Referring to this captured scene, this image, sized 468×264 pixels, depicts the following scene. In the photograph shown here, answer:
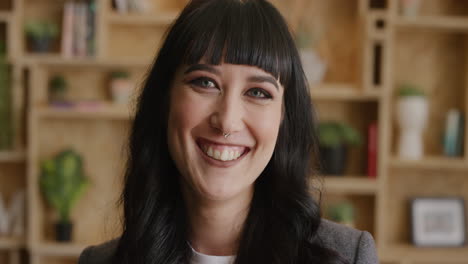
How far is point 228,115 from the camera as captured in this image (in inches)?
46.5

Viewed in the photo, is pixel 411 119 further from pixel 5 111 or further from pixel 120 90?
pixel 5 111

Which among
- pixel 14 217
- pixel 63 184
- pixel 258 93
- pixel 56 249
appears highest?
pixel 258 93

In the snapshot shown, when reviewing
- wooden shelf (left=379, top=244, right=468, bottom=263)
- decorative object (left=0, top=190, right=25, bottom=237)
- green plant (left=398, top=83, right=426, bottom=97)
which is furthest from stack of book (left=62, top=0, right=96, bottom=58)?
wooden shelf (left=379, top=244, right=468, bottom=263)

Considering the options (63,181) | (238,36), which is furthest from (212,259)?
(63,181)

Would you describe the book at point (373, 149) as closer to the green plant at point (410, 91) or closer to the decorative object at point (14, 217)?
the green plant at point (410, 91)

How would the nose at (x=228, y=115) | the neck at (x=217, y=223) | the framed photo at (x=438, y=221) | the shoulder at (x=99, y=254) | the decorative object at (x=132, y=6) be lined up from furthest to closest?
the framed photo at (x=438, y=221) → the decorative object at (x=132, y=6) → the shoulder at (x=99, y=254) → the neck at (x=217, y=223) → the nose at (x=228, y=115)

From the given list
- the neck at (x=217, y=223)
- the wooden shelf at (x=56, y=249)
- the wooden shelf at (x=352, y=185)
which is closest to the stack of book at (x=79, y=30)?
the wooden shelf at (x=56, y=249)

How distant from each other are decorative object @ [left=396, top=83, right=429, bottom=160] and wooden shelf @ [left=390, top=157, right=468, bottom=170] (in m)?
0.04

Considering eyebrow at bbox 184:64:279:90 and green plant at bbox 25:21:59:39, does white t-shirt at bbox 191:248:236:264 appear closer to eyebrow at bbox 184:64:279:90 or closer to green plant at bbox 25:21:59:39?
eyebrow at bbox 184:64:279:90

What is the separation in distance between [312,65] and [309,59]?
1.4 inches

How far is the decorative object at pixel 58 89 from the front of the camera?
11.1 feet

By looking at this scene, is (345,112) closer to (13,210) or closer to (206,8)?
(13,210)

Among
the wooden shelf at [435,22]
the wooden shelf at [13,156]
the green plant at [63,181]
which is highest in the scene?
the wooden shelf at [435,22]

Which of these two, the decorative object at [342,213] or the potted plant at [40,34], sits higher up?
the potted plant at [40,34]
